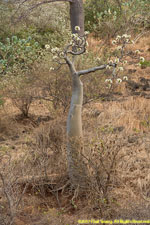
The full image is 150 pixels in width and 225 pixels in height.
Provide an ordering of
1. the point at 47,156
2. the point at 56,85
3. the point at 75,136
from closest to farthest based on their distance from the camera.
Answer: the point at 75,136, the point at 47,156, the point at 56,85

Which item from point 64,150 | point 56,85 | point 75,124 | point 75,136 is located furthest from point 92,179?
point 56,85

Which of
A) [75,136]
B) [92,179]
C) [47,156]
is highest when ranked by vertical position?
[75,136]

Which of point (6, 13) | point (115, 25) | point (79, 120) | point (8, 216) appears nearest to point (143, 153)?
point (79, 120)

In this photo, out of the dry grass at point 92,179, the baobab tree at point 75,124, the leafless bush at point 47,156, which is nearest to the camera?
the dry grass at point 92,179

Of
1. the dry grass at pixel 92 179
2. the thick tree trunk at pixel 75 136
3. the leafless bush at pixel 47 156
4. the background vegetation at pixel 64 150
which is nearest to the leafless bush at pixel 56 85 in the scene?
the background vegetation at pixel 64 150

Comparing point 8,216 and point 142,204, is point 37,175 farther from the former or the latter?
point 142,204

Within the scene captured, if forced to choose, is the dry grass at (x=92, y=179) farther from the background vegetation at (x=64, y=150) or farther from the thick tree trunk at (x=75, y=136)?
the thick tree trunk at (x=75, y=136)

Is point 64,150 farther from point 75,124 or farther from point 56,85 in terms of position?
point 56,85

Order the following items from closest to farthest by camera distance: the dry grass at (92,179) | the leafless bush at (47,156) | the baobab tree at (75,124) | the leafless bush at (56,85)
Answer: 1. the dry grass at (92,179)
2. the baobab tree at (75,124)
3. the leafless bush at (47,156)
4. the leafless bush at (56,85)

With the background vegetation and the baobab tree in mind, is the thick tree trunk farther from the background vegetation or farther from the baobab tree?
the background vegetation

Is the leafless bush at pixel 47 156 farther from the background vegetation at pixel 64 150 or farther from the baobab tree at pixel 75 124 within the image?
the baobab tree at pixel 75 124

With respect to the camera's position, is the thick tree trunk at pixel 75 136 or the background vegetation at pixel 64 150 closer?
the background vegetation at pixel 64 150

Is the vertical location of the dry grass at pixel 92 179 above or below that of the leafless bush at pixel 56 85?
below

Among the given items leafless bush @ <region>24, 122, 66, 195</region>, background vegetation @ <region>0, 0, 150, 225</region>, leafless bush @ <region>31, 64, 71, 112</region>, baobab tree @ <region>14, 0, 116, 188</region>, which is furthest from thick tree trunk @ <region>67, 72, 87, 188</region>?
leafless bush @ <region>31, 64, 71, 112</region>
